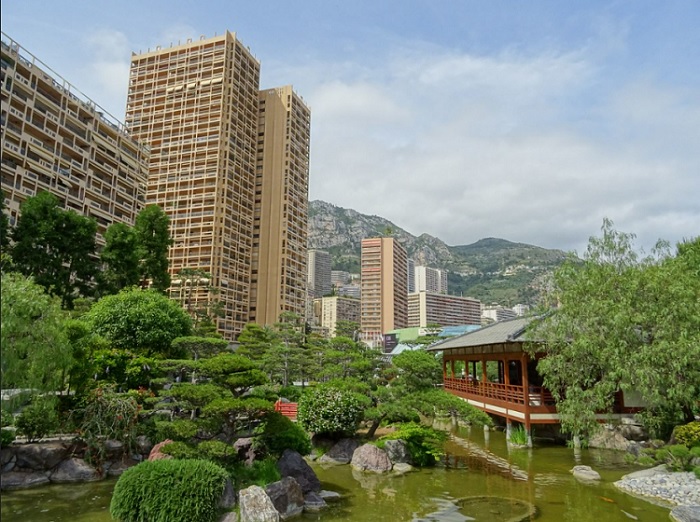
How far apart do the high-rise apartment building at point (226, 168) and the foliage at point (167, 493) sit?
1721 inches

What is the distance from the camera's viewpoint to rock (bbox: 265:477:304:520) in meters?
9.93

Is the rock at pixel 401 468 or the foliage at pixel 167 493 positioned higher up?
the foliage at pixel 167 493

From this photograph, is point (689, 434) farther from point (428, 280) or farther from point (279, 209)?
point (428, 280)

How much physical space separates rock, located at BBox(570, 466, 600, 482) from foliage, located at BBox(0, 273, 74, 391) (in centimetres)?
1336

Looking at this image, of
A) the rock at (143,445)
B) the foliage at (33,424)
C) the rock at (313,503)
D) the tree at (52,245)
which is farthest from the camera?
the tree at (52,245)

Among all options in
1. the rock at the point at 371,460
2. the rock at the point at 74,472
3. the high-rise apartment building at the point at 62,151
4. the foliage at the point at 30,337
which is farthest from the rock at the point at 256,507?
the high-rise apartment building at the point at 62,151

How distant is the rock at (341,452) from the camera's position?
590 inches

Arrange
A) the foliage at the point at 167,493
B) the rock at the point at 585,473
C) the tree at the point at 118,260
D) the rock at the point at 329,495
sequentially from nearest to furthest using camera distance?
the foliage at the point at 167,493
the rock at the point at 329,495
the rock at the point at 585,473
the tree at the point at 118,260

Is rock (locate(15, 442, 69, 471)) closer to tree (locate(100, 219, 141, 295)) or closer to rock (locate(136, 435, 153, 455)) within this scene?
rock (locate(136, 435, 153, 455))

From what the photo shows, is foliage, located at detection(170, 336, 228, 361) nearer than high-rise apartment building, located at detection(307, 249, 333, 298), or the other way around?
foliage, located at detection(170, 336, 228, 361)

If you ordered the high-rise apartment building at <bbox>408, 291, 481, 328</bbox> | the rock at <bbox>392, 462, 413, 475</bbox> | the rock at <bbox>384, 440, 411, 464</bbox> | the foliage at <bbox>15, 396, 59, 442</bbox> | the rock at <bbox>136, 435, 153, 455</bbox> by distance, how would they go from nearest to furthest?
the foliage at <bbox>15, 396, 59, 442</bbox> < the rock at <bbox>392, 462, 413, 475</bbox> < the rock at <bbox>136, 435, 153, 455</bbox> < the rock at <bbox>384, 440, 411, 464</bbox> < the high-rise apartment building at <bbox>408, 291, 481, 328</bbox>

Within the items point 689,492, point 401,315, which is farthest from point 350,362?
point 401,315

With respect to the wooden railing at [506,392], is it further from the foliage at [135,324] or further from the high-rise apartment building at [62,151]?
the high-rise apartment building at [62,151]

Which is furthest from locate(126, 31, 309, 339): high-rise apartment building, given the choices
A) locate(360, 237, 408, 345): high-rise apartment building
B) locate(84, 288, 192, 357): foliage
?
locate(360, 237, 408, 345): high-rise apartment building
